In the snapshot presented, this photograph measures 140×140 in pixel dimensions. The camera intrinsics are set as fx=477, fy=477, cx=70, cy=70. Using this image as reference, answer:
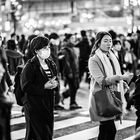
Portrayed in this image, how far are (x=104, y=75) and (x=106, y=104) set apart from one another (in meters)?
0.47

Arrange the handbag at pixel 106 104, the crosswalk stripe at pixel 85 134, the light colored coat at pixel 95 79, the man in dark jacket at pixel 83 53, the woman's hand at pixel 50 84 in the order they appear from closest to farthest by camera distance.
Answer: the handbag at pixel 106 104 < the light colored coat at pixel 95 79 < the woman's hand at pixel 50 84 < the crosswalk stripe at pixel 85 134 < the man in dark jacket at pixel 83 53

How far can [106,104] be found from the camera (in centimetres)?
614

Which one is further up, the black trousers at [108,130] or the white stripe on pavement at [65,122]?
the black trousers at [108,130]

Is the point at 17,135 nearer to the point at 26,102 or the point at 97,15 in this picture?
the point at 26,102

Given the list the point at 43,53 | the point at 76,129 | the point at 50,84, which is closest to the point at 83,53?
the point at 76,129

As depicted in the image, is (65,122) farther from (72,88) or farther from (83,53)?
(83,53)

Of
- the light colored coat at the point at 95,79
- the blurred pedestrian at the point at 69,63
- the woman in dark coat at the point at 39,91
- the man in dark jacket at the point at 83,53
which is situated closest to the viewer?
the light colored coat at the point at 95,79

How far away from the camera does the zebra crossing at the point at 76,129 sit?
8672 millimetres

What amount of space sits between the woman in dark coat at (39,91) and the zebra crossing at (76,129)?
197 cm

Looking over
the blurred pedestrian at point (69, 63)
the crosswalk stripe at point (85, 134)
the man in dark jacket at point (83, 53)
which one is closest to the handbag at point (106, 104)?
the crosswalk stripe at point (85, 134)

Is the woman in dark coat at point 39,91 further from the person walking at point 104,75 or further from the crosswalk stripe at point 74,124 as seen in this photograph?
the crosswalk stripe at point 74,124

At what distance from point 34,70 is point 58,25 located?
62.6m

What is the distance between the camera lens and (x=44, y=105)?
6.57m

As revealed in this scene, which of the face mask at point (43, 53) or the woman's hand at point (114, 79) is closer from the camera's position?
the woman's hand at point (114, 79)
